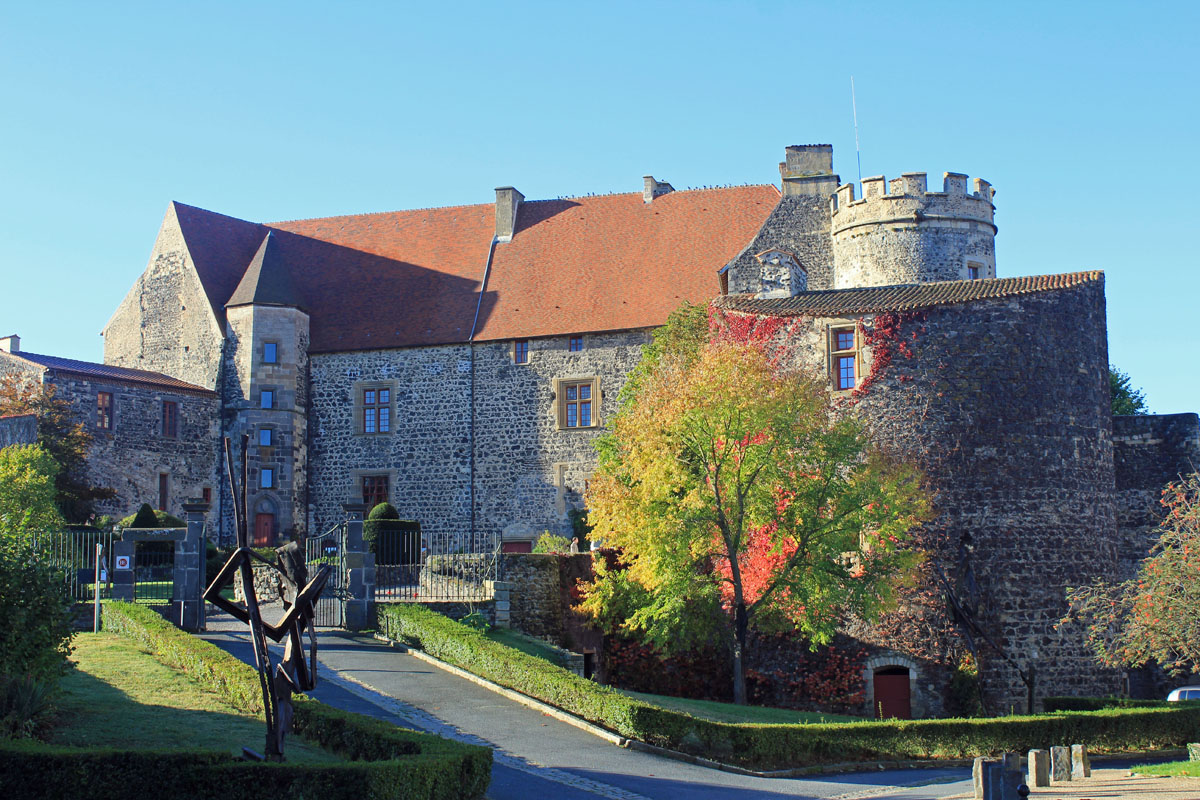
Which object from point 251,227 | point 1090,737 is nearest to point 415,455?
point 251,227

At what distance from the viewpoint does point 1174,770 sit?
17.1 m

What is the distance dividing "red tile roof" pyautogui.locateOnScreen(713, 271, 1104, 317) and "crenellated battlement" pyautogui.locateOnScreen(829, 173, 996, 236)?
3.02 m

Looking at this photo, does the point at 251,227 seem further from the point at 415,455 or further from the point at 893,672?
the point at 893,672

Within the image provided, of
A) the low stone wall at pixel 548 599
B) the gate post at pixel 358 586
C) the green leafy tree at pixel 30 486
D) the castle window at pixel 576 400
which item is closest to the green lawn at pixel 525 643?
the low stone wall at pixel 548 599

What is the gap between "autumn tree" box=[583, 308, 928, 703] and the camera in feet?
75.6

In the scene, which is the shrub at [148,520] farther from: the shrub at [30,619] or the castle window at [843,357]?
the shrub at [30,619]

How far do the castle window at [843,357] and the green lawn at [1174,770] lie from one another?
1072 centimetres

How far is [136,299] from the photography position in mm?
38375

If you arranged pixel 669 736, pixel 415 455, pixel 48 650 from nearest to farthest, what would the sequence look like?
pixel 48 650
pixel 669 736
pixel 415 455

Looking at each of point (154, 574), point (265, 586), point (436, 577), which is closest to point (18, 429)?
point (154, 574)

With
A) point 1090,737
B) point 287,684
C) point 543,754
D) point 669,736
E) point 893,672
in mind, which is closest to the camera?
point 287,684

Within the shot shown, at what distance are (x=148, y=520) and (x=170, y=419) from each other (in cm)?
531

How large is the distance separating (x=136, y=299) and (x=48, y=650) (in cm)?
2683

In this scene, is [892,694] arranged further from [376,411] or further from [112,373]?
[112,373]
